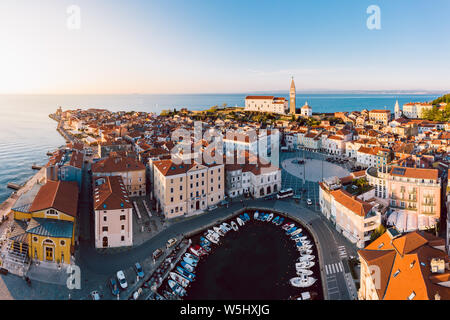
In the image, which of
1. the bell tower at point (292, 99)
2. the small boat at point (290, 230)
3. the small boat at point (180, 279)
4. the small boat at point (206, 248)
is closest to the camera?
the small boat at point (180, 279)

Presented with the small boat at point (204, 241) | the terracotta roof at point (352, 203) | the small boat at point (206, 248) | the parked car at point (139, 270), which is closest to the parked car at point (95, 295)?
the parked car at point (139, 270)

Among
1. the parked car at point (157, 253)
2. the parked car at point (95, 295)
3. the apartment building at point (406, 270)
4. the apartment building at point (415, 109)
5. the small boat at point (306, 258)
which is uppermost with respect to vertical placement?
the apartment building at point (415, 109)

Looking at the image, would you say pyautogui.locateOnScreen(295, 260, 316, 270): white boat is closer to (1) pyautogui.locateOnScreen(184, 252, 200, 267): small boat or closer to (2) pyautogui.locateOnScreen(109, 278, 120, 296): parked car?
(1) pyautogui.locateOnScreen(184, 252, 200, 267): small boat

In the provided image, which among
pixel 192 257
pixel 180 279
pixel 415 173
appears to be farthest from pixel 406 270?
pixel 415 173

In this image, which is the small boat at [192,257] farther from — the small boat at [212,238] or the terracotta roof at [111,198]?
the terracotta roof at [111,198]

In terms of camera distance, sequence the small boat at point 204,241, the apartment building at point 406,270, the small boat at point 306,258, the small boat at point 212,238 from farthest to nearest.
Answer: the small boat at point 212,238 < the small boat at point 204,241 < the small boat at point 306,258 < the apartment building at point 406,270

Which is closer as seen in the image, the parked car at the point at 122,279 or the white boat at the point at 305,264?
the parked car at the point at 122,279
